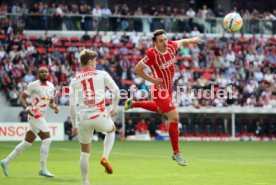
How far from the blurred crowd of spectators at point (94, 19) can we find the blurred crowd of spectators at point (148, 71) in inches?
24.4

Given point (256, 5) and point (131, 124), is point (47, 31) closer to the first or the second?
point (131, 124)

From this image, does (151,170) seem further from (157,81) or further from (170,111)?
(157,81)

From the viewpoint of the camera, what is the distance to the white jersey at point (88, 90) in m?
11.3

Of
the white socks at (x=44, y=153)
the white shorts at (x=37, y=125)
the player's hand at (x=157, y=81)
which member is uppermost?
the player's hand at (x=157, y=81)

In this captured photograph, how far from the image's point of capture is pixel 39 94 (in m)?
15.6

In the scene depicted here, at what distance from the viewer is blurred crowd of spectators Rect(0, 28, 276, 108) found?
35531mm

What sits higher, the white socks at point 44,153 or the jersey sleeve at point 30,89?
the jersey sleeve at point 30,89

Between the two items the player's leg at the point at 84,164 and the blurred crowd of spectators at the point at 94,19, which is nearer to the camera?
the player's leg at the point at 84,164

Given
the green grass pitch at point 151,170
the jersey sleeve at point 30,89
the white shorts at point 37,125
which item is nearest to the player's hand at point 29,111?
the white shorts at point 37,125

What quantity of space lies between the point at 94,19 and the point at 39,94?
80.7 feet

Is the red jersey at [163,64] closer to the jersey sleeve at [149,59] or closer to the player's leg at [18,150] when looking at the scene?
the jersey sleeve at [149,59]

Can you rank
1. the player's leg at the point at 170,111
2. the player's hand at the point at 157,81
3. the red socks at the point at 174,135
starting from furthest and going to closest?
the player's leg at the point at 170,111 → the player's hand at the point at 157,81 → the red socks at the point at 174,135

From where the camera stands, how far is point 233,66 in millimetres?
39219

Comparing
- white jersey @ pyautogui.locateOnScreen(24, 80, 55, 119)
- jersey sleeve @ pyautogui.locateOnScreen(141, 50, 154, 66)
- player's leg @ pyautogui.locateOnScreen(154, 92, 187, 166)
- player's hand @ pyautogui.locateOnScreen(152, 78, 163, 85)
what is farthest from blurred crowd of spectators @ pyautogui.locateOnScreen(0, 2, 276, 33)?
player's hand @ pyautogui.locateOnScreen(152, 78, 163, 85)
